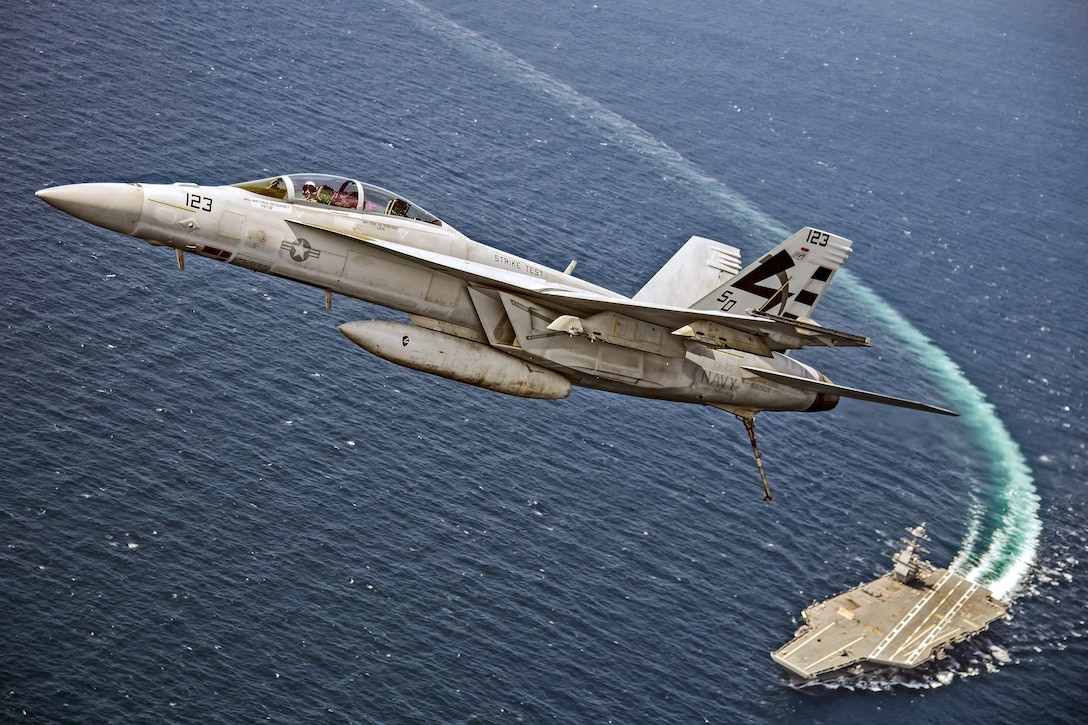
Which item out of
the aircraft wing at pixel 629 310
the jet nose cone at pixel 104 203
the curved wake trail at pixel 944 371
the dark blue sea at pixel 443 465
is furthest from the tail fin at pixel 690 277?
the curved wake trail at pixel 944 371

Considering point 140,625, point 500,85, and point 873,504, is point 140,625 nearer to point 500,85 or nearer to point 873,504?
point 873,504

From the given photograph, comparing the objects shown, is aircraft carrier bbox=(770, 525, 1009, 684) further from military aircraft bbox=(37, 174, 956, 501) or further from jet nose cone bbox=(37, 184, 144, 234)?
jet nose cone bbox=(37, 184, 144, 234)

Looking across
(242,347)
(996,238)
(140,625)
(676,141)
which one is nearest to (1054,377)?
(996,238)

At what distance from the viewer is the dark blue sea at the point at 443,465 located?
97.7m

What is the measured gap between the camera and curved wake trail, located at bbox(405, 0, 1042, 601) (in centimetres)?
12375

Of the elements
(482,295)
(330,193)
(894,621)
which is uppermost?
(330,193)

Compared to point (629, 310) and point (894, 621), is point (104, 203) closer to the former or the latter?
point (629, 310)

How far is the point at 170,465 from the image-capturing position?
352ft

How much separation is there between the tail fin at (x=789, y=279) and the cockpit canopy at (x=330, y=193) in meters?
15.0

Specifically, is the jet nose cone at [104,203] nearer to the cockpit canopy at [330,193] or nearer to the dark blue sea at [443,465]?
the cockpit canopy at [330,193]

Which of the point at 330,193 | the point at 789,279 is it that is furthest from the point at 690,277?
the point at 330,193

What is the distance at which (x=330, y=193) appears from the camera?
49438mm

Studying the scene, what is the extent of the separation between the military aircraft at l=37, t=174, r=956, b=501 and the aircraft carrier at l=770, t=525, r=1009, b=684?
195 feet

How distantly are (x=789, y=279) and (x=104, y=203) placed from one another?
28.9 metres
